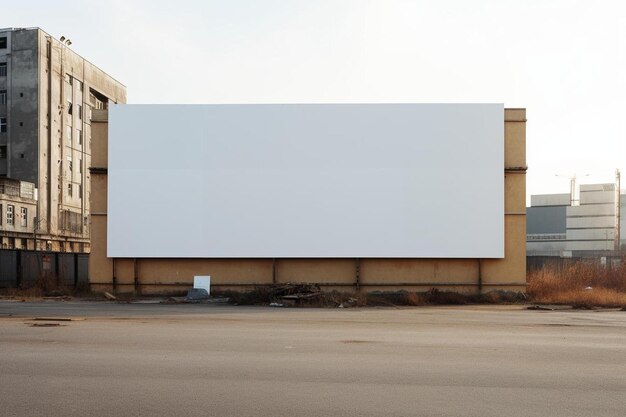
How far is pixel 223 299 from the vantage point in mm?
30109

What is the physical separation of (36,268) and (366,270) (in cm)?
2027

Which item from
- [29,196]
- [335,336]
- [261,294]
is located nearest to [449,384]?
[335,336]

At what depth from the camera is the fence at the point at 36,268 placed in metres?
36.7

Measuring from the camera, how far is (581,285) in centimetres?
3416

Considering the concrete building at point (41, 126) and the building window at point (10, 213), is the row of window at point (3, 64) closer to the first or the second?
the concrete building at point (41, 126)

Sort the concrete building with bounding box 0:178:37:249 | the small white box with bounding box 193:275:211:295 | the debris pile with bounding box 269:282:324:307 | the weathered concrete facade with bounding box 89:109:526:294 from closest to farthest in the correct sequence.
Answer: the debris pile with bounding box 269:282:324:307
the small white box with bounding box 193:275:211:295
the weathered concrete facade with bounding box 89:109:526:294
the concrete building with bounding box 0:178:37:249

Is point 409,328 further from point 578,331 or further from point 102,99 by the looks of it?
point 102,99

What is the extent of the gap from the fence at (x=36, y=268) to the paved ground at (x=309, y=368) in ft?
65.6

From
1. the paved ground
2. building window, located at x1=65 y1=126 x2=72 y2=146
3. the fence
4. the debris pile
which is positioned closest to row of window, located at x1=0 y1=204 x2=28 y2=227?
building window, located at x1=65 y1=126 x2=72 y2=146

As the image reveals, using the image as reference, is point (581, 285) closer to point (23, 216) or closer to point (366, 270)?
point (366, 270)

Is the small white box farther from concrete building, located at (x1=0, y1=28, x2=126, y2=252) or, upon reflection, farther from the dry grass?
concrete building, located at (x1=0, y1=28, x2=126, y2=252)

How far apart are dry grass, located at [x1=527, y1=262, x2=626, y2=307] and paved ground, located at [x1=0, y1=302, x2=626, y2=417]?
9.59 metres

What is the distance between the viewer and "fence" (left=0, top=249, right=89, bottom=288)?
3669 cm

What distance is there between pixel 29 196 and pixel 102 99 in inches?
948
